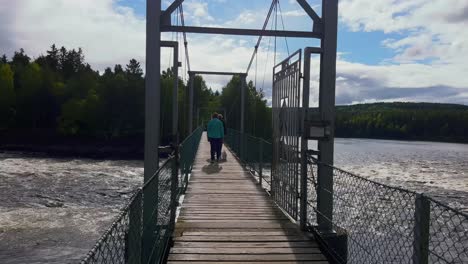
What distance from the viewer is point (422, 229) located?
229cm

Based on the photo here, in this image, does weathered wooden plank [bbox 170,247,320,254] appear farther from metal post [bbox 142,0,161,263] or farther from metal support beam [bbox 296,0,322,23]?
metal support beam [bbox 296,0,322,23]

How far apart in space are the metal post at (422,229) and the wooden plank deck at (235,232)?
60.0 inches

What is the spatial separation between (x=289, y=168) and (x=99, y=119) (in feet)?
186

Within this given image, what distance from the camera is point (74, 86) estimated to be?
6097 cm

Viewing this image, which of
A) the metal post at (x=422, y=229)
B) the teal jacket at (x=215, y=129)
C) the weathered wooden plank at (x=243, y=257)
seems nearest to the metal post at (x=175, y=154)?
the weathered wooden plank at (x=243, y=257)

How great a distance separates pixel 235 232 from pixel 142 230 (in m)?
1.74

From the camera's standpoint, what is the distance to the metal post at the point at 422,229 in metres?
2.27

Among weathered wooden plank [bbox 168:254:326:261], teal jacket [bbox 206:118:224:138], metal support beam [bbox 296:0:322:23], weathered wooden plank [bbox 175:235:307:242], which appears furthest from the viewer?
teal jacket [bbox 206:118:224:138]

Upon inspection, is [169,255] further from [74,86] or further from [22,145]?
[74,86]

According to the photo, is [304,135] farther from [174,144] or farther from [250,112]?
[250,112]

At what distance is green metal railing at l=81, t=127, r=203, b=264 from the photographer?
1.90 metres

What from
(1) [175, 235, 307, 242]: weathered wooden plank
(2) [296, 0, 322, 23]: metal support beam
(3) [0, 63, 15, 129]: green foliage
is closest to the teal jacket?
(2) [296, 0, 322, 23]: metal support beam

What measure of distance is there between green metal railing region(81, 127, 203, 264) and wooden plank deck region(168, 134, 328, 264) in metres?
0.19

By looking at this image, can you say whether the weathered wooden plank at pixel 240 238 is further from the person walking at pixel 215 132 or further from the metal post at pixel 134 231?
the person walking at pixel 215 132
